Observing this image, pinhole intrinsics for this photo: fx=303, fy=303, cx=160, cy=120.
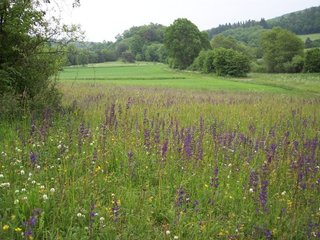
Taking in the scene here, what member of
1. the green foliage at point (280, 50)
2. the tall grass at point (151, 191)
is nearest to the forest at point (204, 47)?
the green foliage at point (280, 50)

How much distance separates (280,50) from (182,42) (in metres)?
31.0

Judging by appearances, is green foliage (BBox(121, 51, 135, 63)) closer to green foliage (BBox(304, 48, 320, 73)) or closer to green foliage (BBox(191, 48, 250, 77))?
green foliage (BBox(191, 48, 250, 77))

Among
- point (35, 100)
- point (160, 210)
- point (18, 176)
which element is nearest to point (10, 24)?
point (35, 100)

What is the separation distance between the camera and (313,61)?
7700 centimetres

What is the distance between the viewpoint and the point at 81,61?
11.4 meters

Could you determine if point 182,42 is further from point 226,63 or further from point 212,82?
point 212,82

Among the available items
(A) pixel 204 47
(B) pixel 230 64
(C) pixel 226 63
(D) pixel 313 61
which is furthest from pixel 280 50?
(B) pixel 230 64

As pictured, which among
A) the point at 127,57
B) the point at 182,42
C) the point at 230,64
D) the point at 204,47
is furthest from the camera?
the point at 127,57

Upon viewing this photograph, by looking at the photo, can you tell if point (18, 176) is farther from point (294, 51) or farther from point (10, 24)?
point (294, 51)

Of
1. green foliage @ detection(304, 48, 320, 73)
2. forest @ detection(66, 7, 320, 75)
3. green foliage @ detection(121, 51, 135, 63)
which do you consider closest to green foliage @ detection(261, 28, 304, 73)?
forest @ detection(66, 7, 320, 75)

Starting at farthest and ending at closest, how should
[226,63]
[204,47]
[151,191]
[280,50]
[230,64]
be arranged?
[204,47] → [280,50] → [226,63] → [230,64] → [151,191]

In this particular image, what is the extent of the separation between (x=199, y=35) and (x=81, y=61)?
84.6 meters

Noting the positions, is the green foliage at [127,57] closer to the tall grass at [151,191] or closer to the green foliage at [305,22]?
the green foliage at [305,22]

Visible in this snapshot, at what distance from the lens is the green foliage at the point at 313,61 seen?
7619cm
